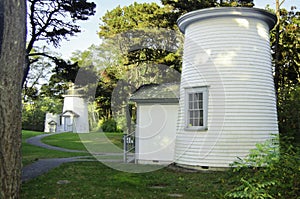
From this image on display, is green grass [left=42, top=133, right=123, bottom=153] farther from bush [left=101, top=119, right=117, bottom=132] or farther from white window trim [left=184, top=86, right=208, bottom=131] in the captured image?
white window trim [left=184, top=86, right=208, bottom=131]

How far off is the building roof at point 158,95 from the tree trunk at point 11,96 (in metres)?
6.81

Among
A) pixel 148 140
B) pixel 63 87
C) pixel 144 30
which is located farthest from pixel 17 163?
pixel 63 87

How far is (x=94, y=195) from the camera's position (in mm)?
6738

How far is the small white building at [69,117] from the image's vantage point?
31742mm

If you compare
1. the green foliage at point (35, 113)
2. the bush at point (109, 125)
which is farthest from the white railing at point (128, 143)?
the green foliage at point (35, 113)

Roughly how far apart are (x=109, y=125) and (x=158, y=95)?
42.8 ft

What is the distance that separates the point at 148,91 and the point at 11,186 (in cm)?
787

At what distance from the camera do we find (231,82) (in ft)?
32.3

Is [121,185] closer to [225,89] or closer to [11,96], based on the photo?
[11,96]

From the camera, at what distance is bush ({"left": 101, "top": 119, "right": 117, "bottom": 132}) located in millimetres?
23000

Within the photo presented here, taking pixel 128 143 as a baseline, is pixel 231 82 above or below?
above

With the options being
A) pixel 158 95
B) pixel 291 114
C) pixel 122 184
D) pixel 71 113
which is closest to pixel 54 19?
pixel 158 95

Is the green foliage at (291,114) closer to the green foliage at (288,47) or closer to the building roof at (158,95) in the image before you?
the building roof at (158,95)

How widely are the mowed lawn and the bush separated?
12102 mm
